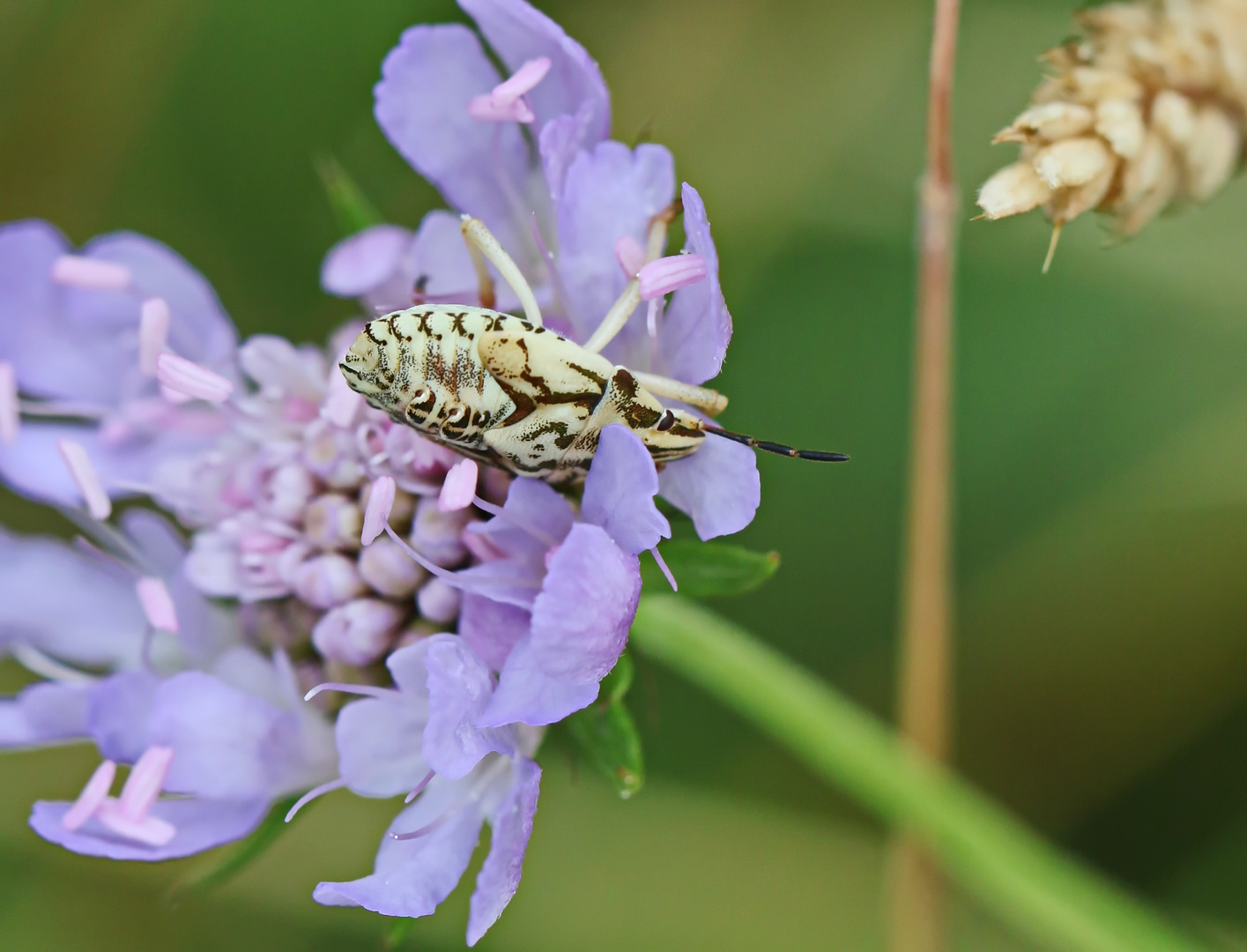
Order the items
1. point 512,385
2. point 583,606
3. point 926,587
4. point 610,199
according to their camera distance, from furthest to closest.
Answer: point 926,587 → point 610,199 → point 512,385 → point 583,606

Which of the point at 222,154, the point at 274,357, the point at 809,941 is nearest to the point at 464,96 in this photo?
the point at 274,357

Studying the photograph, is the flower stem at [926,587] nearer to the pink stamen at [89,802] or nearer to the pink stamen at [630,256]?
the pink stamen at [630,256]

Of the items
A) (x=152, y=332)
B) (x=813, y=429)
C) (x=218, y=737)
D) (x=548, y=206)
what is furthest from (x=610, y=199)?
(x=813, y=429)

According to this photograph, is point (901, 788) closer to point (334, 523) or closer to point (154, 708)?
point (334, 523)

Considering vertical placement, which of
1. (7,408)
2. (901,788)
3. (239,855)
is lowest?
(901,788)

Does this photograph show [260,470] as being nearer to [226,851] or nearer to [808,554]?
[226,851]

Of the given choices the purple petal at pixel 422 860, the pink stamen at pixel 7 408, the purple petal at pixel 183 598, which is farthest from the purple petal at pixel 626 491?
the pink stamen at pixel 7 408

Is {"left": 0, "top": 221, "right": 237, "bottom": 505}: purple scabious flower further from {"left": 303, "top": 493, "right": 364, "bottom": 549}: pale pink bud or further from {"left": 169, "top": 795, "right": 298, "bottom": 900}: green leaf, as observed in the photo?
{"left": 169, "top": 795, "right": 298, "bottom": 900}: green leaf
